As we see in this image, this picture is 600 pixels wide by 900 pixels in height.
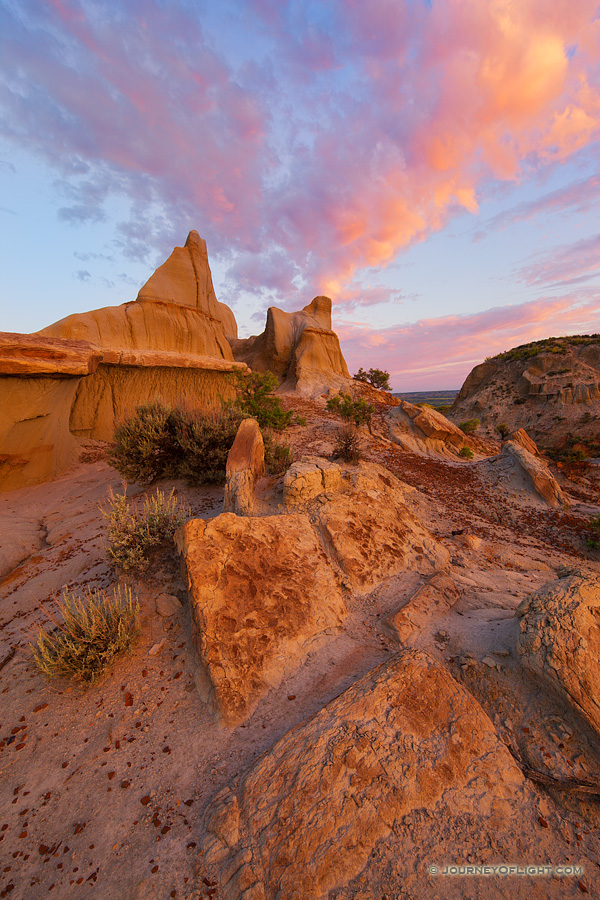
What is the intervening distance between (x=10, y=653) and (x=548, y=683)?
18.1 ft

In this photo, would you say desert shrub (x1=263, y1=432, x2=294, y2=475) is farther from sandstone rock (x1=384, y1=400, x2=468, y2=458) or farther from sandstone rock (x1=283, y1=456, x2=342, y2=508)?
sandstone rock (x1=384, y1=400, x2=468, y2=458)

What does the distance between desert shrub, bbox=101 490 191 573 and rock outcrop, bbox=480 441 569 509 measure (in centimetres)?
1015

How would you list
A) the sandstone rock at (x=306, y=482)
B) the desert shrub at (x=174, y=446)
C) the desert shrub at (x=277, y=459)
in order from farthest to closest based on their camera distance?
the desert shrub at (x=277, y=459) < the desert shrub at (x=174, y=446) < the sandstone rock at (x=306, y=482)

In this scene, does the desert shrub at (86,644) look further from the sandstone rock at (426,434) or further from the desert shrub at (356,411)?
the sandstone rock at (426,434)

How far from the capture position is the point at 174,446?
26.3ft

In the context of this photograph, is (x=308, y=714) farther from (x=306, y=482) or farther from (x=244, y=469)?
(x=244, y=469)

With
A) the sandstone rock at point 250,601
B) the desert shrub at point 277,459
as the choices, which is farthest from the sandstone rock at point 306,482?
the desert shrub at point 277,459

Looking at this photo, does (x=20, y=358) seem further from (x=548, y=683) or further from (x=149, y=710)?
(x=548, y=683)

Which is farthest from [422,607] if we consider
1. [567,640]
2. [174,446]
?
[174,446]

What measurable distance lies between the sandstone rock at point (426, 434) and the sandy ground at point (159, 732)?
412 inches

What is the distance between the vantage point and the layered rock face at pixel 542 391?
22.8m

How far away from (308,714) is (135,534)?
127 inches

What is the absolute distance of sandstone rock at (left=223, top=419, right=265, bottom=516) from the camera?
5648mm

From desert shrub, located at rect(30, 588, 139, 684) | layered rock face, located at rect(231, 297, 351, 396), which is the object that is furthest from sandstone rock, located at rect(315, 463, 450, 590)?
layered rock face, located at rect(231, 297, 351, 396)
